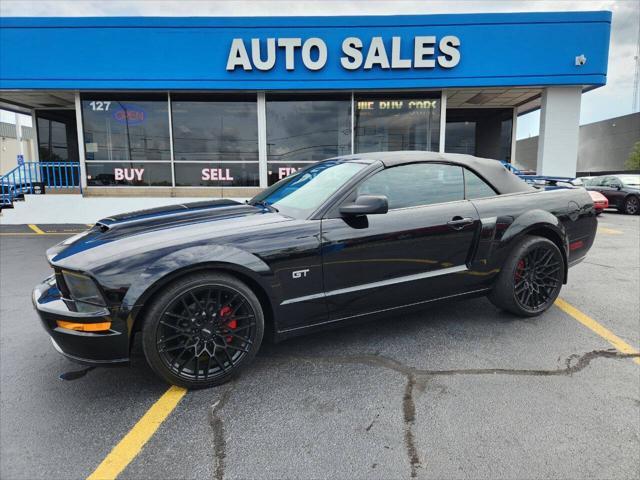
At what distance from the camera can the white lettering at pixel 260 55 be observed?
11.0 metres

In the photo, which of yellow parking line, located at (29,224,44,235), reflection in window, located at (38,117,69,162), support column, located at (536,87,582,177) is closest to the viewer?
yellow parking line, located at (29,224,44,235)

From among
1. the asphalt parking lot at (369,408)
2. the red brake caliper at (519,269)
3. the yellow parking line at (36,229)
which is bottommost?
the yellow parking line at (36,229)

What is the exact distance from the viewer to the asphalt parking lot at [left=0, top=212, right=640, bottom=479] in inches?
82.2

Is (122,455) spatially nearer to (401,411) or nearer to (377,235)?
(401,411)

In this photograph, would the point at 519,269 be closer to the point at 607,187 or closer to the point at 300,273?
the point at 300,273

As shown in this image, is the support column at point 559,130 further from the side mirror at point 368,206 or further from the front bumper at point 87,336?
the front bumper at point 87,336

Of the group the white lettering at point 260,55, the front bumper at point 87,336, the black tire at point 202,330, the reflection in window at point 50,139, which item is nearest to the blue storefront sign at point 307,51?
the white lettering at point 260,55

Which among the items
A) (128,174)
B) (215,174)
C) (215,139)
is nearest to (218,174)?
(215,174)

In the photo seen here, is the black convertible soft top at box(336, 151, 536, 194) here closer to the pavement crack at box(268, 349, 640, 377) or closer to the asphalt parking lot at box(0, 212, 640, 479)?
the asphalt parking lot at box(0, 212, 640, 479)

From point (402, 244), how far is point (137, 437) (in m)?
2.12

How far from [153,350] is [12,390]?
1.10 metres

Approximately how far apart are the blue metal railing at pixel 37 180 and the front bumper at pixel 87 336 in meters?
10.4

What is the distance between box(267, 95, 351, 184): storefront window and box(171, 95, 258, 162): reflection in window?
560 millimetres

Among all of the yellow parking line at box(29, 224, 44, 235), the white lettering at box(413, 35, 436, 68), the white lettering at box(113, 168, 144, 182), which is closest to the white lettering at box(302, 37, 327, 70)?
the white lettering at box(413, 35, 436, 68)
